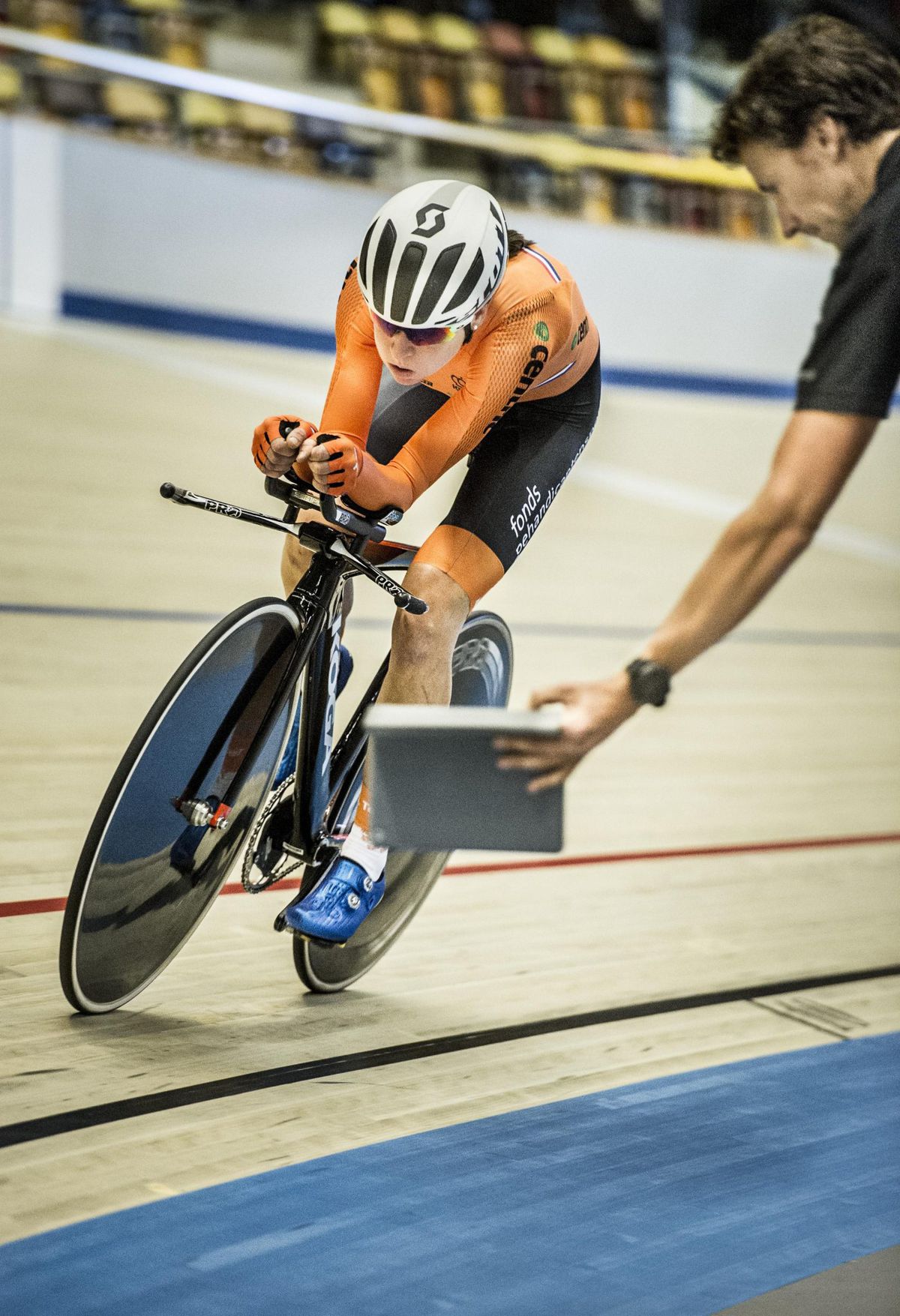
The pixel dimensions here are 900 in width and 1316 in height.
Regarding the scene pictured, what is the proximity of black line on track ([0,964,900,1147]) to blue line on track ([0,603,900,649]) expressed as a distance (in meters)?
2.48

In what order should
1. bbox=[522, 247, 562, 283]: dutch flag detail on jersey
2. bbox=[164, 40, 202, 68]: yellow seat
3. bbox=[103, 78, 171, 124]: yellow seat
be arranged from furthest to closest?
bbox=[164, 40, 202, 68]: yellow seat < bbox=[103, 78, 171, 124]: yellow seat < bbox=[522, 247, 562, 283]: dutch flag detail on jersey

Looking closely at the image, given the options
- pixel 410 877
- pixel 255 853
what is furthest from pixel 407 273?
pixel 410 877

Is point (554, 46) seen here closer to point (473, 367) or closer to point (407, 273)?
point (473, 367)

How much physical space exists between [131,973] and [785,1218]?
995 millimetres

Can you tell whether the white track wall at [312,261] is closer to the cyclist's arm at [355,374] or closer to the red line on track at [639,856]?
the red line on track at [639,856]

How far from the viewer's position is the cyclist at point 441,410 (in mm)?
1985

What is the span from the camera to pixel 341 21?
45.9 feet

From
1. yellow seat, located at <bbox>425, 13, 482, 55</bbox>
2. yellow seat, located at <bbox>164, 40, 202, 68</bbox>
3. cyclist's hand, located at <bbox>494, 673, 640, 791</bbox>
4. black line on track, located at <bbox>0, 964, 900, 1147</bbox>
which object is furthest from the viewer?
yellow seat, located at <bbox>425, 13, 482, 55</bbox>

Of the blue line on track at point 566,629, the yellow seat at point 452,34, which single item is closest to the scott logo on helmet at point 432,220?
the blue line on track at point 566,629

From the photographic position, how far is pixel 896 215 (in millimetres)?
1646

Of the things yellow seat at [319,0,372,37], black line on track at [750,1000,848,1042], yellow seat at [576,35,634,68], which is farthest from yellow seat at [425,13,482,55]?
black line on track at [750,1000,848,1042]

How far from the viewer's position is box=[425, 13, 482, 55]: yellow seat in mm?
14422

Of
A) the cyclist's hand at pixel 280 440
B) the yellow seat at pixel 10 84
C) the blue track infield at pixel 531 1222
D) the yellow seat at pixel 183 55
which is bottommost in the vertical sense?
the blue track infield at pixel 531 1222

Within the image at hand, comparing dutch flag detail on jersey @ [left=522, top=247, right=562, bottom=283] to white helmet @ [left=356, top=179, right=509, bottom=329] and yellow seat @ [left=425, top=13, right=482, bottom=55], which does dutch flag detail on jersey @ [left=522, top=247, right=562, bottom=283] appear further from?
yellow seat @ [left=425, top=13, right=482, bottom=55]
